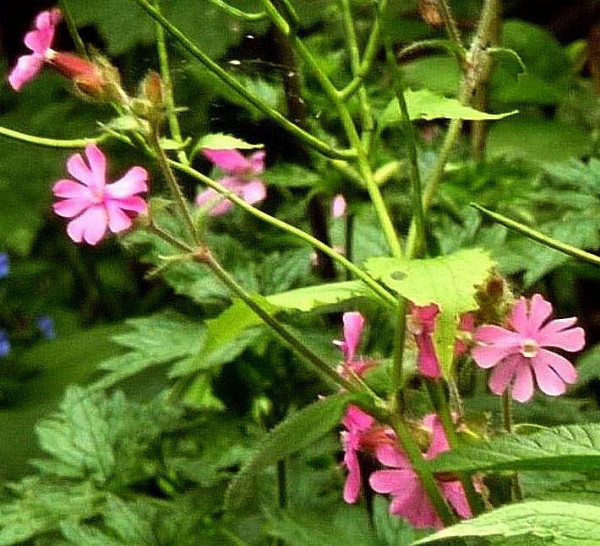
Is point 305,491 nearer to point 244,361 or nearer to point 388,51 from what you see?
point 244,361

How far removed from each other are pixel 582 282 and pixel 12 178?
70 centimetres

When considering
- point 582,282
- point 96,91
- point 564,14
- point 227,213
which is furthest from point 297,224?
point 564,14

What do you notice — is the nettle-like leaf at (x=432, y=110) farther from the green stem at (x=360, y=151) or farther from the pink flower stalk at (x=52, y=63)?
the pink flower stalk at (x=52, y=63)

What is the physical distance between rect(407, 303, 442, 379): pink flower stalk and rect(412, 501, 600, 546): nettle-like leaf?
0.13 m

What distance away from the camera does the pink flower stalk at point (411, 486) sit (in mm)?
529

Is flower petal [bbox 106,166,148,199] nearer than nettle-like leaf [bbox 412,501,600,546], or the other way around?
nettle-like leaf [bbox 412,501,600,546]

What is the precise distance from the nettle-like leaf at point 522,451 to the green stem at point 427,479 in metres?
0.02

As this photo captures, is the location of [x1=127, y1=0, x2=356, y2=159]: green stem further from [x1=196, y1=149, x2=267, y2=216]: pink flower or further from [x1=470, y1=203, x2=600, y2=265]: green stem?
[x1=196, y1=149, x2=267, y2=216]: pink flower

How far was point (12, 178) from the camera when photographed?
1560 millimetres

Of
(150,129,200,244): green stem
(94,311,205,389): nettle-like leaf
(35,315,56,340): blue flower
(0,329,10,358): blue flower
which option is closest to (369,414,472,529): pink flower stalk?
(150,129,200,244): green stem

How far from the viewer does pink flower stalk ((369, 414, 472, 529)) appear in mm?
529

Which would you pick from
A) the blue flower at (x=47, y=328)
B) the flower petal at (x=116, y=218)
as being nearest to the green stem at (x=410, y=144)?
the flower petal at (x=116, y=218)

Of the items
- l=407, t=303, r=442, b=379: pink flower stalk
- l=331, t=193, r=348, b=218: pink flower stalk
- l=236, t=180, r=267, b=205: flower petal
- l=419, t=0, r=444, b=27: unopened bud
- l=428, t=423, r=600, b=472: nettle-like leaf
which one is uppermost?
l=419, t=0, r=444, b=27: unopened bud

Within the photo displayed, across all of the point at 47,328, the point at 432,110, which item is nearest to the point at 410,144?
the point at 432,110
